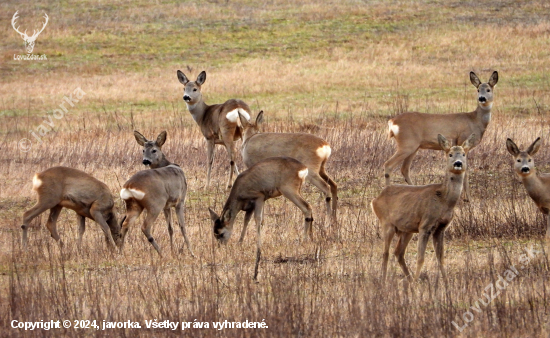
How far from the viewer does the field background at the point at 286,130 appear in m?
7.07

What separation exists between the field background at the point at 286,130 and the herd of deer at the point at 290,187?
35 cm

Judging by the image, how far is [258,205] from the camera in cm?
998

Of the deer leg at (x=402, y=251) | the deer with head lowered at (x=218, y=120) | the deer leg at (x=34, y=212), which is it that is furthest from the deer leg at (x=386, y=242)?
the deer with head lowered at (x=218, y=120)

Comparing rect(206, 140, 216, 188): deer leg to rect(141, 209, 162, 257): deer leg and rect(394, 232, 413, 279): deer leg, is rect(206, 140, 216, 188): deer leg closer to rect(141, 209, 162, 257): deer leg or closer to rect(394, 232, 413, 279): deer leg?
rect(141, 209, 162, 257): deer leg

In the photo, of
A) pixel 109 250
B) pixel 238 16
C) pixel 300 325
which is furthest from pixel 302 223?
pixel 238 16

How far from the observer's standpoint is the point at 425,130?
12.9m

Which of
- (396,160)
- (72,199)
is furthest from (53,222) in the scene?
(396,160)

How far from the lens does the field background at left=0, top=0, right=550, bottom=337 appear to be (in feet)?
23.2

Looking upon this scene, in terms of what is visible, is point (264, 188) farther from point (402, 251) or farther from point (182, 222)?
point (402, 251)

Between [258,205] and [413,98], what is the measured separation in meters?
15.0

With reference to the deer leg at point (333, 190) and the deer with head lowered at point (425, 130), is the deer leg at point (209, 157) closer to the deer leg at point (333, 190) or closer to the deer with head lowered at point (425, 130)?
the deer leg at point (333, 190)

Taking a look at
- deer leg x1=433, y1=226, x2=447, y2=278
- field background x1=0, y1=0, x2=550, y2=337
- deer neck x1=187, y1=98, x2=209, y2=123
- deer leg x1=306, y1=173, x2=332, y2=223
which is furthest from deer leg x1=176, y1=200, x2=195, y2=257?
deer neck x1=187, y1=98, x2=209, y2=123

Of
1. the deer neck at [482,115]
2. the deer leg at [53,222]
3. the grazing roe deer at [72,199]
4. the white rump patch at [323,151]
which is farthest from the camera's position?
the deer neck at [482,115]

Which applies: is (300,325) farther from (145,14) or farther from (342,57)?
(145,14)
